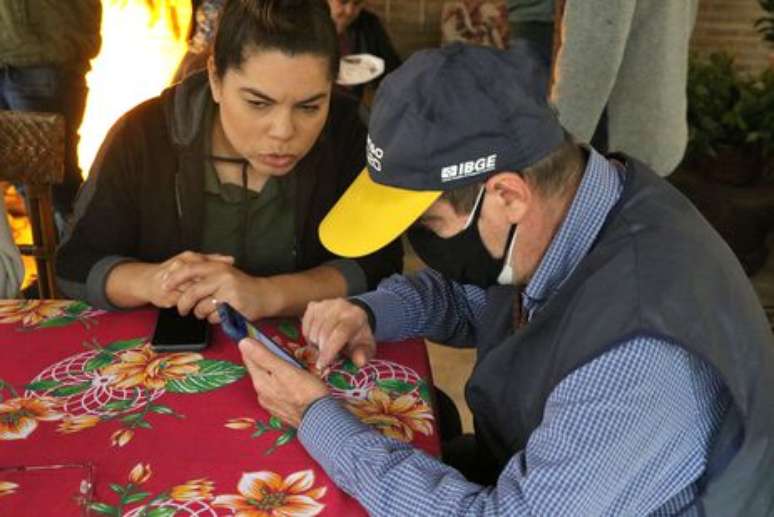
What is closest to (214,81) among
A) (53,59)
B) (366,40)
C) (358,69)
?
(358,69)

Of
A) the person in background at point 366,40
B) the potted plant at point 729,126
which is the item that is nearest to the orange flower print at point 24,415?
the person in background at point 366,40

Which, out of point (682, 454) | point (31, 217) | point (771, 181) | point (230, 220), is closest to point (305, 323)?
point (230, 220)

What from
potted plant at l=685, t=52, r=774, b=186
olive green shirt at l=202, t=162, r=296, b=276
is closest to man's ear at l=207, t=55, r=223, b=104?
olive green shirt at l=202, t=162, r=296, b=276

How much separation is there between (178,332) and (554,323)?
0.65m

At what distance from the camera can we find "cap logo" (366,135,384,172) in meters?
1.02

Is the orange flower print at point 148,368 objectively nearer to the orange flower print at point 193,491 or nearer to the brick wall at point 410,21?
the orange flower print at point 193,491

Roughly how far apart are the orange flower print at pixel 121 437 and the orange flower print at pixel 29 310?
1.24ft

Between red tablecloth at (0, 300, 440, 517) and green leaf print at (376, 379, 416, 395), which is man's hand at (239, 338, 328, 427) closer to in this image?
red tablecloth at (0, 300, 440, 517)

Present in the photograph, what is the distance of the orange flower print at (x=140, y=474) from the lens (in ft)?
3.23

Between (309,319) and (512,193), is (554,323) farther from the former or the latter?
(309,319)

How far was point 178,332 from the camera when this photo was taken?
4.33 ft

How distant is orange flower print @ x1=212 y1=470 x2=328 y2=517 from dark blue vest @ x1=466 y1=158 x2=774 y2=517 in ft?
0.98

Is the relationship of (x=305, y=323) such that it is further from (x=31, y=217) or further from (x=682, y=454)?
(x=31, y=217)

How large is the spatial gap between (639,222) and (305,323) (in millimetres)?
582
